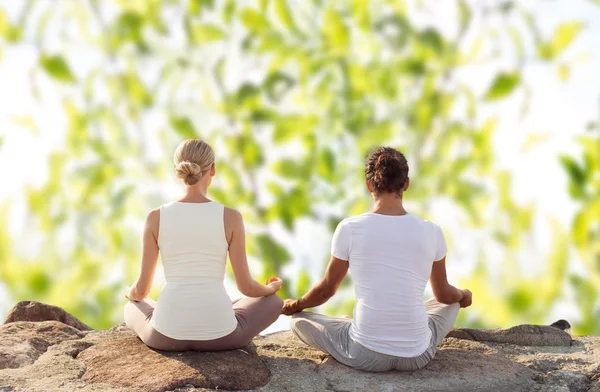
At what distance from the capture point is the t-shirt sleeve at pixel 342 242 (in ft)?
6.68

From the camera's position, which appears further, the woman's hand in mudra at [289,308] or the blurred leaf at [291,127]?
the blurred leaf at [291,127]

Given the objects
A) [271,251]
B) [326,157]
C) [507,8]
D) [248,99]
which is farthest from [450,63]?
[271,251]

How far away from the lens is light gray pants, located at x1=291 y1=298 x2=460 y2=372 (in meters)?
2.06

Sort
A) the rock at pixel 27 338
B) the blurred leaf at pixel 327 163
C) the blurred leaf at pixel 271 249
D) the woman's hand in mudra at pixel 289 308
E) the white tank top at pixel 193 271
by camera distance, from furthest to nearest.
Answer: the blurred leaf at pixel 327 163, the blurred leaf at pixel 271 249, the woman's hand in mudra at pixel 289 308, the rock at pixel 27 338, the white tank top at pixel 193 271

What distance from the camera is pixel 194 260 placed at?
79.7 inches

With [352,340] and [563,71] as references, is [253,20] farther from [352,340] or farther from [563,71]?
[352,340]

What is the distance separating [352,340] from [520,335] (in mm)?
840

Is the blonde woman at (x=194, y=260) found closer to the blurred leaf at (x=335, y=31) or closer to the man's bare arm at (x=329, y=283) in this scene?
the man's bare arm at (x=329, y=283)

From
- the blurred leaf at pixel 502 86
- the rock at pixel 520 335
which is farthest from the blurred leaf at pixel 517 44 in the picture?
the rock at pixel 520 335

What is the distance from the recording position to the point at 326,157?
11.3ft

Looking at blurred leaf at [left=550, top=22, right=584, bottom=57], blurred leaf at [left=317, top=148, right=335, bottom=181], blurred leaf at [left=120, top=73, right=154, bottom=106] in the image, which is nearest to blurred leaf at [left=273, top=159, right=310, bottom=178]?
blurred leaf at [left=317, top=148, right=335, bottom=181]

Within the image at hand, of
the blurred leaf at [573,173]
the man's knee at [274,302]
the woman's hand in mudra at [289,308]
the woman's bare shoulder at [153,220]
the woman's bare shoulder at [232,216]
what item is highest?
the blurred leaf at [573,173]

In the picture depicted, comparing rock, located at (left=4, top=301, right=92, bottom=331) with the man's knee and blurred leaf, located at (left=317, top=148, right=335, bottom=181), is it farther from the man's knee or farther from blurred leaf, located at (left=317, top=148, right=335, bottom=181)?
blurred leaf, located at (left=317, top=148, right=335, bottom=181)

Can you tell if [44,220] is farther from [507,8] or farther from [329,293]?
[507,8]
